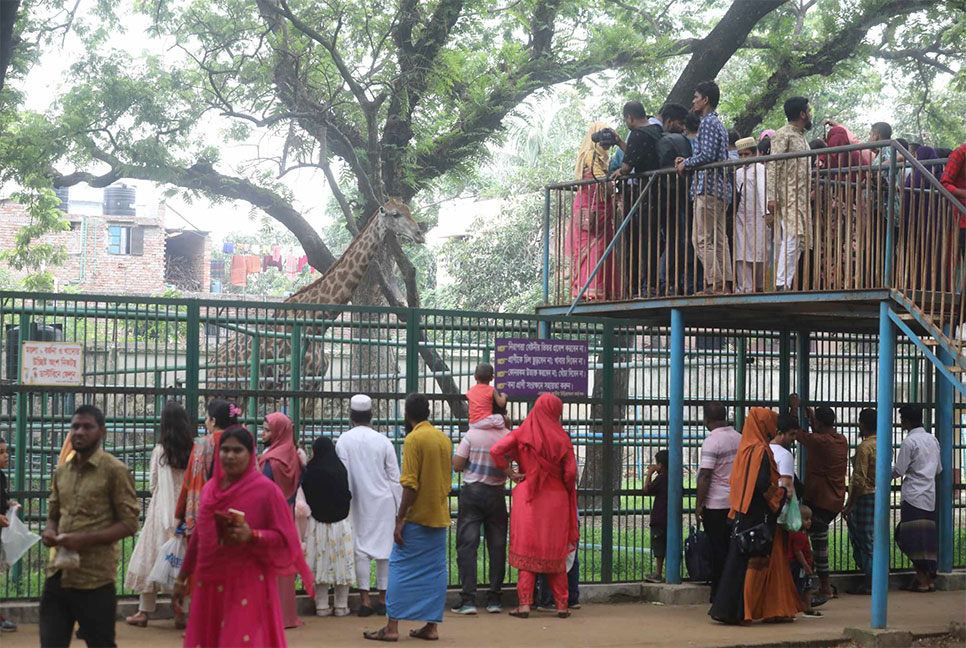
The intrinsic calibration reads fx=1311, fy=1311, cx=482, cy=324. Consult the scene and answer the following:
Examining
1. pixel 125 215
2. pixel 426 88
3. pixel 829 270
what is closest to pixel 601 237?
pixel 829 270

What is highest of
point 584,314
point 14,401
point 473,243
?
point 473,243

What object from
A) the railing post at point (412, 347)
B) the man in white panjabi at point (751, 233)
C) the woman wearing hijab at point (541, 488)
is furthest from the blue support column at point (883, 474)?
the railing post at point (412, 347)

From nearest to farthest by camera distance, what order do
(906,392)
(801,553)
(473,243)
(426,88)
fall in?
1. (801,553)
2. (906,392)
3. (426,88)
4. (473,243)

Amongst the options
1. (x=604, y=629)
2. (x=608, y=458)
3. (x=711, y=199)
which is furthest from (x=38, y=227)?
(x=604, y=629)

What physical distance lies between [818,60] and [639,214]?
9.20 metres

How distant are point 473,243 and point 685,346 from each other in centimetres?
2162

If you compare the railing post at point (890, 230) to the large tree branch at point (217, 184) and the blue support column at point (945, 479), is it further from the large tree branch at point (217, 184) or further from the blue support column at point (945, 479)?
the large tree branch at point (217, 184)

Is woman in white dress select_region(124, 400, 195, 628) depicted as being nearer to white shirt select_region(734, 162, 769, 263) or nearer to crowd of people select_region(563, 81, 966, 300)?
crowd of people select_region(563, 81, 966, 300)

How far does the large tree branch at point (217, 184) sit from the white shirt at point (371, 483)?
40.9 ft

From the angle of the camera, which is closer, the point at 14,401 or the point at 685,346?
the point at 14,401

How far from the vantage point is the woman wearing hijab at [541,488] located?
33.8ft

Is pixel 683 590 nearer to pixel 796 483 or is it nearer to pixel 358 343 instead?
pixel 796 483

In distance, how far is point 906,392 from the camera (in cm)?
1393

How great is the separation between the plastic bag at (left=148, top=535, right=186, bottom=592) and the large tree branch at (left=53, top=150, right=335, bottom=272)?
13.3 metres
